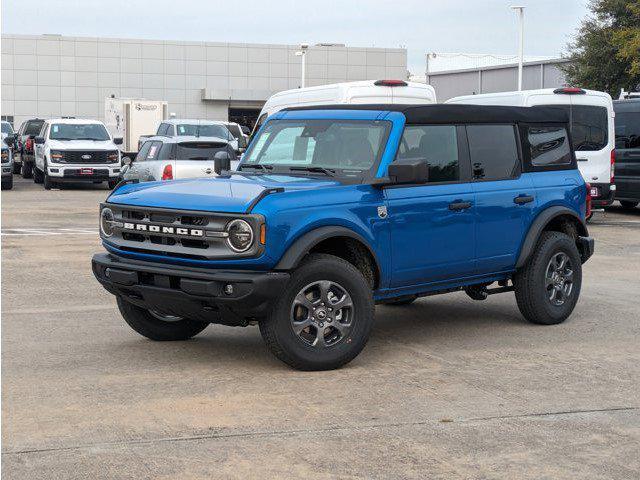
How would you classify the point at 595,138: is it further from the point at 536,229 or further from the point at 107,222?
A: the point at 107,222

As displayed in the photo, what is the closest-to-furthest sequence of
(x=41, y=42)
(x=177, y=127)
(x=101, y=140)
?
1. (x=177, y=127)
2. (x=101, y=140)
3. (x=41, y=42)

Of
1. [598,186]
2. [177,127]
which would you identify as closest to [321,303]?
[598,186]

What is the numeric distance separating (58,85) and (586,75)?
121 ft

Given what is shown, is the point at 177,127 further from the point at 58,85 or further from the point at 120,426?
the point at 58,85

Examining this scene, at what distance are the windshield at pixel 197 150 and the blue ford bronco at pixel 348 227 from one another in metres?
10.1

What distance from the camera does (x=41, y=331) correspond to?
910 centimetres

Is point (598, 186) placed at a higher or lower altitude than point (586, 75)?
lower

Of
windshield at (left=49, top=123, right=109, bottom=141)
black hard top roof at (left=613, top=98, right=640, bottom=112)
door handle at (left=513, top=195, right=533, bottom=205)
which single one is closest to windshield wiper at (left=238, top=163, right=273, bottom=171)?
door handle at (left=513, top=195, right=533, bottom=205)

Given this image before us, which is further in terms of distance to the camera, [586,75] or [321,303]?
[586,75]

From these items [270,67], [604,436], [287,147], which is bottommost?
[604,436]

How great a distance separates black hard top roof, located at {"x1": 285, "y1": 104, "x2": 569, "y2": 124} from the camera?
342 inches

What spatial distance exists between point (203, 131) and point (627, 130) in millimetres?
10354

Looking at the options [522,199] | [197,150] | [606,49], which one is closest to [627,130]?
[197,150]

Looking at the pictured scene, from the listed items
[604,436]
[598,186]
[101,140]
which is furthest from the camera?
[101,140]
